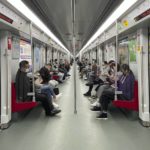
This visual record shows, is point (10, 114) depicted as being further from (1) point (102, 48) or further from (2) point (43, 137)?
(1) point (102, 48)

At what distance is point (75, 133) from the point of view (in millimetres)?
3967

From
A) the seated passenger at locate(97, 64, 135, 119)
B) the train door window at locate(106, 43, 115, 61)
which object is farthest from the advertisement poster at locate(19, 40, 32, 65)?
the train door window at locate(106, 43, 115, 61)

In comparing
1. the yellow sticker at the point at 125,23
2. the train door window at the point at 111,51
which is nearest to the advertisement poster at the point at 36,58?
the train door window at the point at 111,51

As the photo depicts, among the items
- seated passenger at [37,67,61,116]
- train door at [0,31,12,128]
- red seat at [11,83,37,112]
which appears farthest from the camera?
seated passenger at [37,67,61,116]

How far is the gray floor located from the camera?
339cm

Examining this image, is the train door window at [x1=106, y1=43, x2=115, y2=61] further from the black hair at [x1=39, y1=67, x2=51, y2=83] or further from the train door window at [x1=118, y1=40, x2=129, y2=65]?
the black hair at [x1=39, y1=67, x2=51, y2=83]

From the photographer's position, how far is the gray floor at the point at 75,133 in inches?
133

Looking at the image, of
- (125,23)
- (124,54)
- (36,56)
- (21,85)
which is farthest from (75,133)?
(36,56)

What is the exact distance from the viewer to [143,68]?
442 cm

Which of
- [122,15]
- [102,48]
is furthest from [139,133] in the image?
[102,48]

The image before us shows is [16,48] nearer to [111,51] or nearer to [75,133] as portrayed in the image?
[75,133]

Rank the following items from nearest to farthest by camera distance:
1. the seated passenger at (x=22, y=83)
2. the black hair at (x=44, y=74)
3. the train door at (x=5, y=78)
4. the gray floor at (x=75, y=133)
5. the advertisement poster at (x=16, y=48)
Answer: the gray floor at (x=75, y=133) → the train door at (x=5, y=78) → the seated passenger at (x=22, y=83) → the advertisement poster at (x=16, y=48) → the black hair at (x=44, y=74)

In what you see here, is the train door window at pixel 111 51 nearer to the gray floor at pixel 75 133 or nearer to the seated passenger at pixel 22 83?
the gray floor at pixel 75 133

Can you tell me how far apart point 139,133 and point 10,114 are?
2.58 meters
